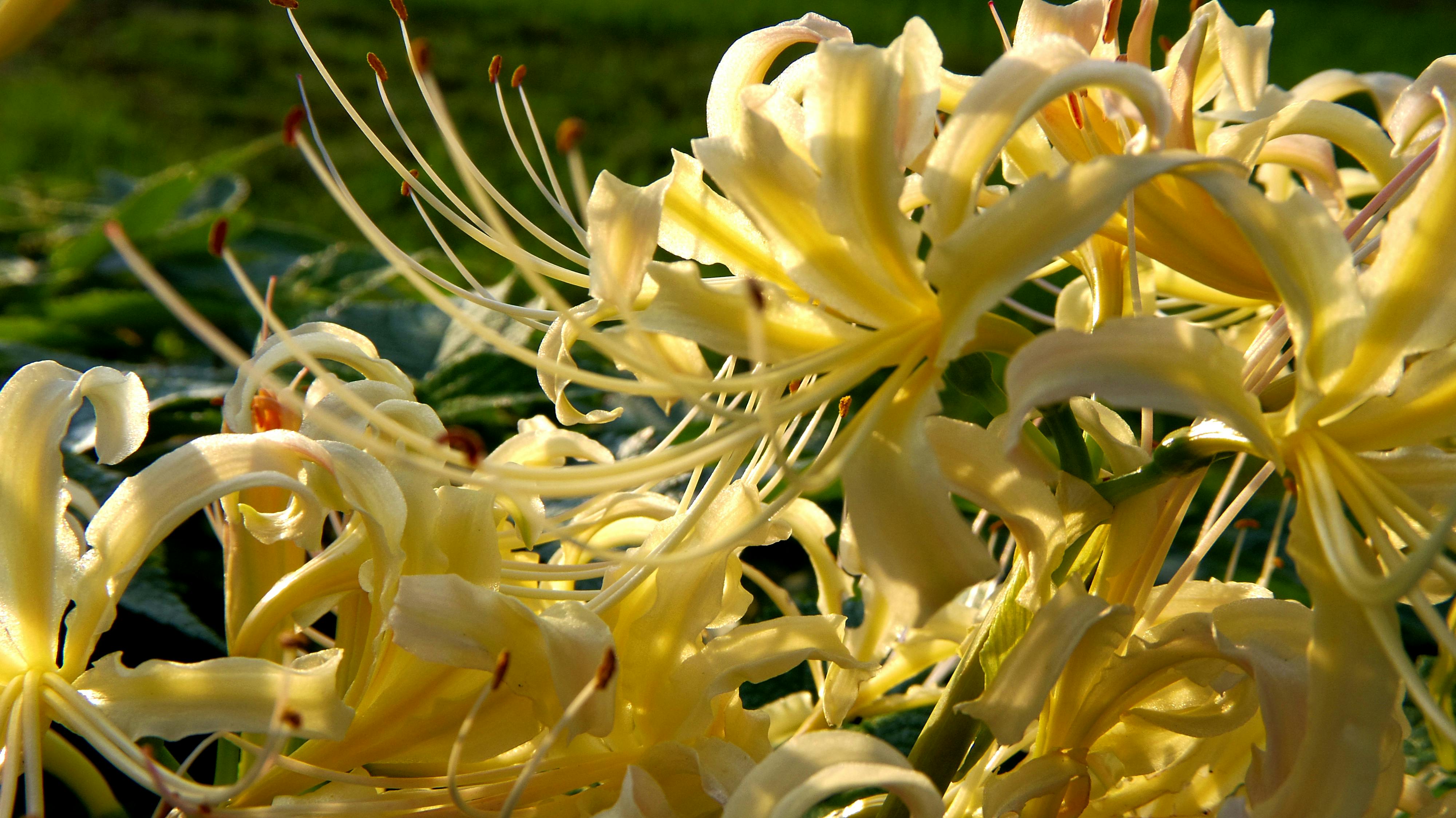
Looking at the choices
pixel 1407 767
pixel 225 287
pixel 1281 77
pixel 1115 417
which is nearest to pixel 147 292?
pixel 225 287

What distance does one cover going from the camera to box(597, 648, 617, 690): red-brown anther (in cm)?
51

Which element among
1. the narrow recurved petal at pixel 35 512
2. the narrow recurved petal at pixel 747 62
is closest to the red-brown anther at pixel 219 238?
the narrow recurved petal at pixel 35 512

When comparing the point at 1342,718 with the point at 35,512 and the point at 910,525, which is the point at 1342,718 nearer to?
the point at 910,525

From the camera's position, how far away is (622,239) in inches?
21.6

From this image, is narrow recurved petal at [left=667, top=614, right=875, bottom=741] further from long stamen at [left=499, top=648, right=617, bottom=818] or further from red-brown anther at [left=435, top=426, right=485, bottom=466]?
red-brown anther at [left=435, top=426, right=485, bottom=466]

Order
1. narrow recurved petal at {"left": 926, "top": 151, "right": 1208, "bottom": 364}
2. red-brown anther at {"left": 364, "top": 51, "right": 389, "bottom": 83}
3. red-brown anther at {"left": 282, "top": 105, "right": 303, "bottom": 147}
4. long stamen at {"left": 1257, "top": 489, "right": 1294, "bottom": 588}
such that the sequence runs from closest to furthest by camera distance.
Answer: narrow recurved petal at {"left": 926, "top": 151, "right": 1208, "bottom": 364}, red-brown anther at {"left": 282, "top": 105, "right": 303, "bottom": 147}, red-brown anther at {"left": 364, "top": 51, "right": 389, "bottom": 83}, long stamen at {"left": 1257, "top": 489, "right": 1294, "bottom": 588}

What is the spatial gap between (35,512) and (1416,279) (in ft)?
1.87

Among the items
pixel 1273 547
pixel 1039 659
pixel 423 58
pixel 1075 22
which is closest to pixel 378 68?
pixel 423 58

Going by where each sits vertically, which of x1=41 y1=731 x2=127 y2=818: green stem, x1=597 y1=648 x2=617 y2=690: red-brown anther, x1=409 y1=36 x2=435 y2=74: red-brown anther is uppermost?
x1=409 y1=36 x2=435 y2=74: red-brown anther

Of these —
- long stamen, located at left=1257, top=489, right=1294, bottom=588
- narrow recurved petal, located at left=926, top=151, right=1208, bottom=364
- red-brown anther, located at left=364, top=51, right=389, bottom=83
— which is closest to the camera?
narrow recurved petal, located at left=926, top=151, right=1208, bottom=364

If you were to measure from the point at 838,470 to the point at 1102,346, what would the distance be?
0.11m

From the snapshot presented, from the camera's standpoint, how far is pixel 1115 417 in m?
0.63

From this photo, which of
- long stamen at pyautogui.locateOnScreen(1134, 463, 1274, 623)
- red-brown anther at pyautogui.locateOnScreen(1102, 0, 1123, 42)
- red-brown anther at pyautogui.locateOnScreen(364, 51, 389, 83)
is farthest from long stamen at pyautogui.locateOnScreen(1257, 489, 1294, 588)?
red-brown anther at pyautogui.locateOnScreen(364, 51, 389, 83)

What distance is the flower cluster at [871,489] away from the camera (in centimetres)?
49
